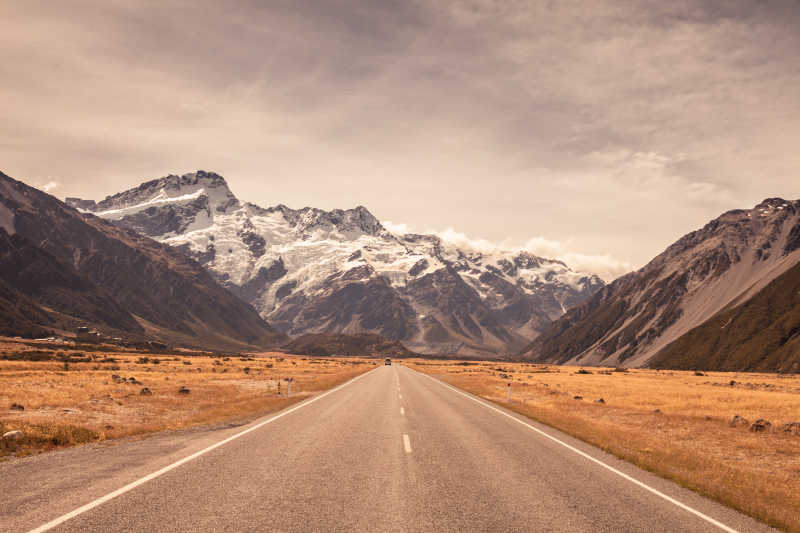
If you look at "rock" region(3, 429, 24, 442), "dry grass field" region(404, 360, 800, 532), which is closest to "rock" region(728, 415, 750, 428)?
"dry grass field" region(404, 360, 800, 532)

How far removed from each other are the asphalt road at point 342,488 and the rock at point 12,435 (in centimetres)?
209

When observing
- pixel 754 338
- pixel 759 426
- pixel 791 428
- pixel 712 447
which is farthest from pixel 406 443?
pixel 754 338

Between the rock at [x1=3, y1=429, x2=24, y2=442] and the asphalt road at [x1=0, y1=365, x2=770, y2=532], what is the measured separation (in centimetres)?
209

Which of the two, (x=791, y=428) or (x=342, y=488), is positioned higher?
(x=342, y=488)

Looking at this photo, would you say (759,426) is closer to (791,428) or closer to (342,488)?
(791,428)

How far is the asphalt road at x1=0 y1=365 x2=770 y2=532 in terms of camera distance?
26.5 feet

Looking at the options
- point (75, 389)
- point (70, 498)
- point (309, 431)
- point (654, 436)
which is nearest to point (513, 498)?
point (70, 498)

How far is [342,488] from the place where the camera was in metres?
10.1

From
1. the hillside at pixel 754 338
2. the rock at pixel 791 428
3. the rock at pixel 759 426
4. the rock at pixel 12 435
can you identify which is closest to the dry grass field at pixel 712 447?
the rock at pixel 791 428

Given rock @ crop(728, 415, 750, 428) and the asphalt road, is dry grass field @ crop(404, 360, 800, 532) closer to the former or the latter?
rock @ crop(728, 415, 750, 428)

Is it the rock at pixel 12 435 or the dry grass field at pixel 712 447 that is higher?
the rock at pixel 12 435

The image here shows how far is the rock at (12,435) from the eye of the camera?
14.4 metres

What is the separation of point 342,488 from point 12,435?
34.8 ft

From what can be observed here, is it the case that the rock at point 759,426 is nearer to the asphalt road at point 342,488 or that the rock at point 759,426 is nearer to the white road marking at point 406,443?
the asphalt road at point 342,488
